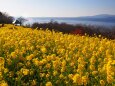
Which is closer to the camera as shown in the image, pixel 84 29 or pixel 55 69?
pixel 55 69

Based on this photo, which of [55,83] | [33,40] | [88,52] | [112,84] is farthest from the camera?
[33,40]

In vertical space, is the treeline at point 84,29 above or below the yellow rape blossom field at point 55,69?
below

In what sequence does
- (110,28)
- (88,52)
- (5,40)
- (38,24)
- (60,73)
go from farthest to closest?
1. (38,24)
2. (110,28)
3. (5,40)
4. (88,52)
5. (60,73)

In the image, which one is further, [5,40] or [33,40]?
[33,40]

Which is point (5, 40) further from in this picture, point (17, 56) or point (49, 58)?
point (49, 58)

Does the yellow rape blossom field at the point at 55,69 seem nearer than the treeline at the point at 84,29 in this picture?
Yes

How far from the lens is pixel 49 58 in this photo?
857cm

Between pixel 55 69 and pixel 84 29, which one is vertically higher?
pixel 55 69

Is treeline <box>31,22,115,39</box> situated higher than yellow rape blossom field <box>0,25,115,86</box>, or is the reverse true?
yellow rape blossom field <box>0,25,115,86</box>

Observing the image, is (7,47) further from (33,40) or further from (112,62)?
(112,62)

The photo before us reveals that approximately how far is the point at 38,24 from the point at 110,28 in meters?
6.33

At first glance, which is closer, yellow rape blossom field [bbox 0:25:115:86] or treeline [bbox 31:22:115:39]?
yellow rape blossom field [bbox 0:25:115:86]

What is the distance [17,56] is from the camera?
30.6ft

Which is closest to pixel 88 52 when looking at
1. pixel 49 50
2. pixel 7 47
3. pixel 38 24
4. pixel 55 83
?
pixel 49 50
